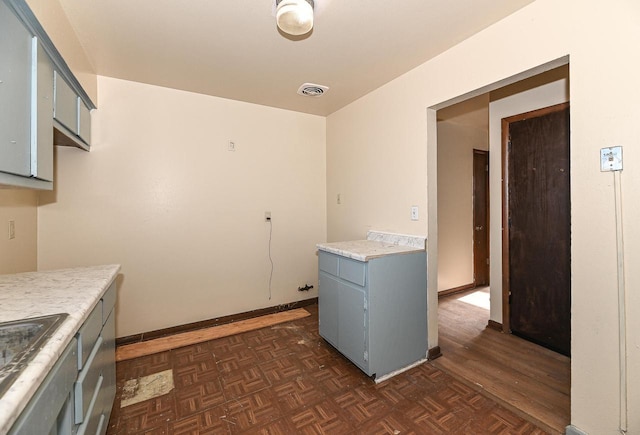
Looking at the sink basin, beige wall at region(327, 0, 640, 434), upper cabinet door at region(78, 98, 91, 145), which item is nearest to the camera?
the sink basin

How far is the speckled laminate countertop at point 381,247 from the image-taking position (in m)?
2.15

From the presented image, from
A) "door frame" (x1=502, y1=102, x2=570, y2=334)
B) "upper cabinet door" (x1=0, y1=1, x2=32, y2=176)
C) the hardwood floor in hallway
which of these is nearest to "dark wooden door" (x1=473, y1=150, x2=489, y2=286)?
the hardwood floor in hallway

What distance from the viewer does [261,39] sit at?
2016mm

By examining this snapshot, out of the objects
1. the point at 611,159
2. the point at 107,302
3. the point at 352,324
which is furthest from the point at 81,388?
the point at 611,159

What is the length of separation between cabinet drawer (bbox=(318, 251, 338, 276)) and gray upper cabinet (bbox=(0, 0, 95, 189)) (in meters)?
1.93

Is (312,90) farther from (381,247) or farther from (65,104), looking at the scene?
(65,104)

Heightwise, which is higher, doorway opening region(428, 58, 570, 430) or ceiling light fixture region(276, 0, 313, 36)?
ceiling light fixture region(276, 0, 313, 36)

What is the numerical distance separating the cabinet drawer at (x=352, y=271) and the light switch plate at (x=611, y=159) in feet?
4.68

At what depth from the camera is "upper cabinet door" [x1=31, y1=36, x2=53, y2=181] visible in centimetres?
139

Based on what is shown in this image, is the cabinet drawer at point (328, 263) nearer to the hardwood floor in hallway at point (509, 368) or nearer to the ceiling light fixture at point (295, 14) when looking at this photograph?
the hardwood floor in hallway at point (509, 368)

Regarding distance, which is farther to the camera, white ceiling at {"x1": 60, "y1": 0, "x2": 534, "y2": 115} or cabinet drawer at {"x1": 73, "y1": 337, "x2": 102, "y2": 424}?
white ceiling at {"x1": 60, "y1": 0, "x2": 534, "y2": 115}

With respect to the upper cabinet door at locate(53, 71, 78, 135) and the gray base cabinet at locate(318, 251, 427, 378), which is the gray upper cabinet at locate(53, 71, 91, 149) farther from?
the gray base cabinet at locate(318, 251, 427, 378)

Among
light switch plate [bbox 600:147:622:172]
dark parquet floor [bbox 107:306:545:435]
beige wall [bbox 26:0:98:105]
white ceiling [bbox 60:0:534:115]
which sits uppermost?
white ceiling [bbox 60:0:534:115]

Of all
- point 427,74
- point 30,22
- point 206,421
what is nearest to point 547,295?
point 427,74
